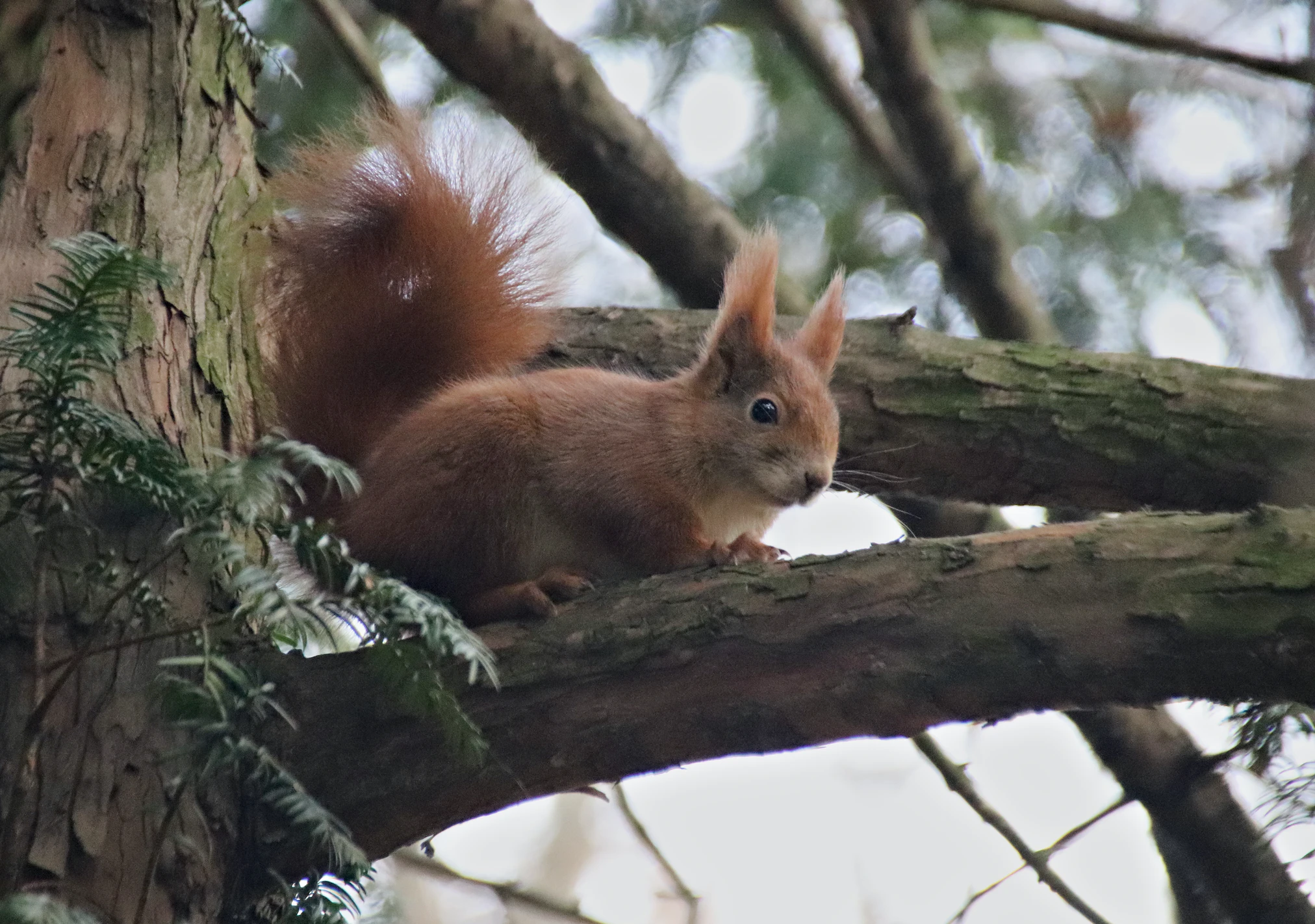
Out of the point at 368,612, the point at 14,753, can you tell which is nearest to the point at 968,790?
the point at 368,612

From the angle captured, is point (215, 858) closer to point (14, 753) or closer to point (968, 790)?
point (14, 753)

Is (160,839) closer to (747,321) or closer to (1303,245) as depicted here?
(1303,245)

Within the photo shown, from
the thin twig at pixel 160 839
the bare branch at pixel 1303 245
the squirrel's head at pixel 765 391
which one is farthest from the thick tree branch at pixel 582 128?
the thin twig at pixel 160 839

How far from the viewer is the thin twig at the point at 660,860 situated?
284 cm

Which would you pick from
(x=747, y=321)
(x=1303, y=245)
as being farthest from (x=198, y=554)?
(x=1303, y=245)

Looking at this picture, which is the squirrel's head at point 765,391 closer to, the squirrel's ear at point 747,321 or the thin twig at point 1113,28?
the squirrel's ear at point 747,321

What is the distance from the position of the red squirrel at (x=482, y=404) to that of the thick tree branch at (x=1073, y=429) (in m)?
0.19

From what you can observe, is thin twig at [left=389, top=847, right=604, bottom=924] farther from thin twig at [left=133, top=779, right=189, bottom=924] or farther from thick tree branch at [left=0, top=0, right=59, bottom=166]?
thick tree branch at [left=0, top=0, right=59, bottom=166]

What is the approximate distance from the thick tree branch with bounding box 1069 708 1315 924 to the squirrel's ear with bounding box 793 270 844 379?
37.2 inches

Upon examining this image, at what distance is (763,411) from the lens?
2.82 meters

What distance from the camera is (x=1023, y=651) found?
5.77 feet

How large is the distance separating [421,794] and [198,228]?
119cm

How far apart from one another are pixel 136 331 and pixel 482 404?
0.70m

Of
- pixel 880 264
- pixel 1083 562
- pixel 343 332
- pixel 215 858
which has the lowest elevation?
pixel 215 858
